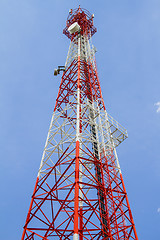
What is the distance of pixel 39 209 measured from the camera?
13586mm

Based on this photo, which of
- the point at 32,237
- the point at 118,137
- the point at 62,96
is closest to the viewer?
the point at 32,237

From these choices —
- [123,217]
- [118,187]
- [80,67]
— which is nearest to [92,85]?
[80,67]

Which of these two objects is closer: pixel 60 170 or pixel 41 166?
pixel 41 166

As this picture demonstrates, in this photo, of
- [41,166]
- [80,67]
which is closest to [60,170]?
[41,166]

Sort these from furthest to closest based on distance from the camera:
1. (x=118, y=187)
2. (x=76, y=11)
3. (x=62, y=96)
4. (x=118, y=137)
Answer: (x=76, y=11), (x=62, y=96), (x=118, y=137), (x=118, y=187)

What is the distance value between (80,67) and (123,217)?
570 inches

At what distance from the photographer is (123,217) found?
14141 millimetres

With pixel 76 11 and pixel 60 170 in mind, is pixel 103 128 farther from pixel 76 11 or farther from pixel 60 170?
pixel 76 11

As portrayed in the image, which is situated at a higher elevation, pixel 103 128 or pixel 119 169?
pixel 103 128

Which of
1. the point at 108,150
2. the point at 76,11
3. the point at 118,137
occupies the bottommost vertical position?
the point at 108,150

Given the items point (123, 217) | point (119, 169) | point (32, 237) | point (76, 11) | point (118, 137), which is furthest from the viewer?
point (76, 11)

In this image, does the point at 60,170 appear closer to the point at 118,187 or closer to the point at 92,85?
the point at 118,187

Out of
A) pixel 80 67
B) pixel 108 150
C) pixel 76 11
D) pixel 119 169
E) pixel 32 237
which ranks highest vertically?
pixel 76 11

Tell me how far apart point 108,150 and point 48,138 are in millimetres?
4650
